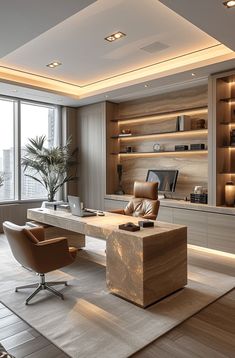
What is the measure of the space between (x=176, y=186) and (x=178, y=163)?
1.44 ft

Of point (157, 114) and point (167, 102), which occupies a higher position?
point (167, 102)

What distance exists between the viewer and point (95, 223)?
131 inches

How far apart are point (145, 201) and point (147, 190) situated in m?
0.17

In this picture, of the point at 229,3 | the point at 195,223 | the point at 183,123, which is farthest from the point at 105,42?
the point at 195,223

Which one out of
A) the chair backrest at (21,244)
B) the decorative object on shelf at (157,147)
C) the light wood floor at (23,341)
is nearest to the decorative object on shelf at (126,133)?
the decorative object on shelf at (157,147)

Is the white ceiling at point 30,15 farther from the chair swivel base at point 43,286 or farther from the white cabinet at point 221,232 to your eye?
the white cabinet at point 221,232

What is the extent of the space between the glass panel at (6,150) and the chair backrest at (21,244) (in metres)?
3.47

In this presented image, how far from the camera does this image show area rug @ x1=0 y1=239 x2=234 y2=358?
2.25 meters

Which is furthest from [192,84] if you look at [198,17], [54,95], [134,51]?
[54,95]

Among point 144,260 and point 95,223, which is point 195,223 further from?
point 144,260

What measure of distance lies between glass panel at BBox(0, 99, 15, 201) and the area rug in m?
2.85

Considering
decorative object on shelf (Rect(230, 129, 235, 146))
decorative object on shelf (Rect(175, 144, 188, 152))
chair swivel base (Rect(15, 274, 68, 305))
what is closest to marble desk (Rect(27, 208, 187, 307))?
chair swivel base (Rect(15, 274, 68, 305))

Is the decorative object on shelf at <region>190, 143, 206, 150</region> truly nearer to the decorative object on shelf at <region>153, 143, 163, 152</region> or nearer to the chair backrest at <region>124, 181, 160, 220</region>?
the decorative object on shelf at <region>153, 143, 163, 152</region>

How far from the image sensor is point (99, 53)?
431 centimetres
